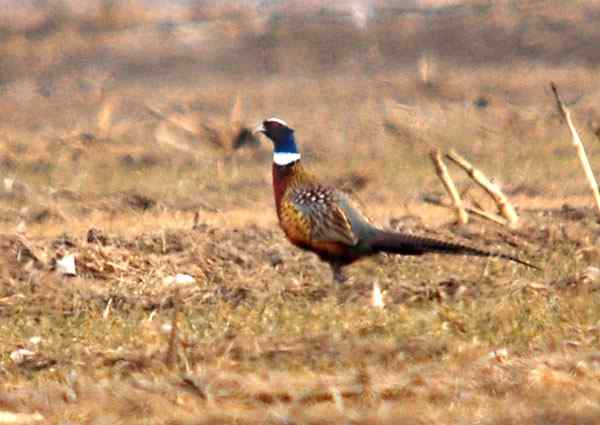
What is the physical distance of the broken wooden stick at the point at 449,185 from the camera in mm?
11922

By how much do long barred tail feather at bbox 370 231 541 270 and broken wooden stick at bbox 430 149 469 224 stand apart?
1.92 m

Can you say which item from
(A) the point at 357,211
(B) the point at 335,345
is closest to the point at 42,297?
(A) the point at 357,211

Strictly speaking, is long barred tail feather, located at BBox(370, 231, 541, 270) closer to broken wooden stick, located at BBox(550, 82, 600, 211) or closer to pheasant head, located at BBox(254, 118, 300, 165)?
pheasant head, located at BBox(254, 118, 300, 165)

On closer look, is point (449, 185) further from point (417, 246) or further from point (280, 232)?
point (417, 246)

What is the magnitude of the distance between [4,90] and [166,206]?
1589 cm

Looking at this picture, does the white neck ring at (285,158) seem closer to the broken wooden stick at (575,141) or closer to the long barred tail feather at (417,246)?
the long barred tail feather at (417,246)

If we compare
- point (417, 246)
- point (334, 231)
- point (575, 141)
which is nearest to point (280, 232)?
point (575, 141)

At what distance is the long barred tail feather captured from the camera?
382 inches

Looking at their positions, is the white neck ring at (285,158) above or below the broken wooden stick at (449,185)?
above

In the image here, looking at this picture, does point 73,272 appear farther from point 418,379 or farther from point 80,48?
point 80,48

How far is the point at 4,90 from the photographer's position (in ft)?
101

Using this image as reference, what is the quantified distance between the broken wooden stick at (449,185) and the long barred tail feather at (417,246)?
192 cm

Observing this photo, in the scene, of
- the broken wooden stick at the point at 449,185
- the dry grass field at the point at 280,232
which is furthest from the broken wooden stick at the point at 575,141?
the broken wooden stick at the point at 449,185

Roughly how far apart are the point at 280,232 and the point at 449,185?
1192 millimetres
